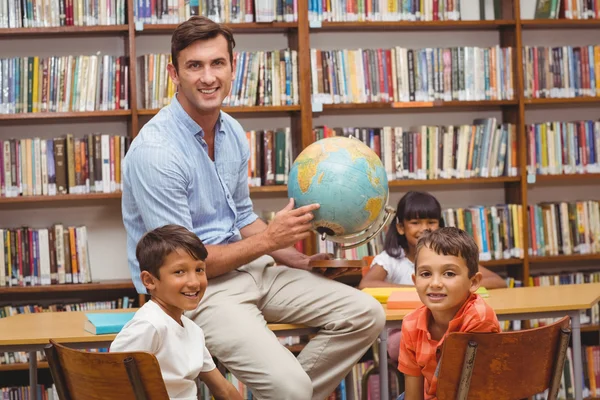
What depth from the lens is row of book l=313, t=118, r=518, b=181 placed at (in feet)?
16.8

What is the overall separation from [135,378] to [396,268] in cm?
231

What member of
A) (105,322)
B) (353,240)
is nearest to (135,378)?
(105,322)

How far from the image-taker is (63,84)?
4820mm

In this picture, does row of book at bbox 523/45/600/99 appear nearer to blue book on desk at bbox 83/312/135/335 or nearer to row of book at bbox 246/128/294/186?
row of book at bbox 246/128/294/186

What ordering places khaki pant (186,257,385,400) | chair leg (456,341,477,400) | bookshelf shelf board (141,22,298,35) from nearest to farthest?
chair leg (456,341,477,400) → khaki pant (186,257,385,400) → bookshelf shelf board (141,22,298,35)

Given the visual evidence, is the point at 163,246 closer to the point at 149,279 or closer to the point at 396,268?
the point at 149,279

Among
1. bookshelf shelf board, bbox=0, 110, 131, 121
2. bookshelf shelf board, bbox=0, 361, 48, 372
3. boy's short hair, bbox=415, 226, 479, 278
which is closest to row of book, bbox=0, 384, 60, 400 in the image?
bookshelf shelf board, bbox=0, 361, 48, 372

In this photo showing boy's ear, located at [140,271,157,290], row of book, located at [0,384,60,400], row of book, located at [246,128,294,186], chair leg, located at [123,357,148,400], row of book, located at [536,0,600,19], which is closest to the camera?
chair leg, located at [123,357,148,400]

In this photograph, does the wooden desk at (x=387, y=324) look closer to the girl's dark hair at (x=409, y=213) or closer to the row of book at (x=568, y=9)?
the girl's dark hair at (x=409, y=213)

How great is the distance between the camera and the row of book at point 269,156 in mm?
4992

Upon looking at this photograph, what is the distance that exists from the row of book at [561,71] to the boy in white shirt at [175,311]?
10.6 feet

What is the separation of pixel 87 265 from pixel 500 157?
248 cm

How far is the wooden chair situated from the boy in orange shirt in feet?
2.70

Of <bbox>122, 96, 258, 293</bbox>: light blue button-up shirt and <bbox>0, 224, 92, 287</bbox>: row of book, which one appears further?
<bbox>0, 224, 92, 287</bbox>: row of book
